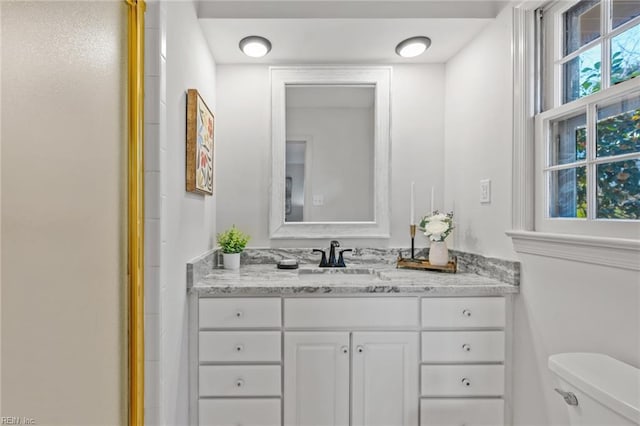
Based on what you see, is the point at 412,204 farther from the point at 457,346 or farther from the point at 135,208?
the point at 135,208

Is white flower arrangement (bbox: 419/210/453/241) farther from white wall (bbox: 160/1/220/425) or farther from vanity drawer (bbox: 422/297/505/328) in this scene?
white wall (bbox: 160/1/220/425)

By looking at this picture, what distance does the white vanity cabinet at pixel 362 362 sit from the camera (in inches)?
60.4

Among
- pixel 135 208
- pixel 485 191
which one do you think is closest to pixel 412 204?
pixel 485 191

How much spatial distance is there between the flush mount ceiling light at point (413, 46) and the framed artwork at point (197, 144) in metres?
1.11

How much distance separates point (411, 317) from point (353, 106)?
1.29 meters

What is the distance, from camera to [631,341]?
1.04 meters

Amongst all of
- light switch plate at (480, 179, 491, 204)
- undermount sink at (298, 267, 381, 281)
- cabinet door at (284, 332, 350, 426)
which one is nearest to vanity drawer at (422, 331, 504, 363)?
cabinet door at (284, 332, 350, 426)

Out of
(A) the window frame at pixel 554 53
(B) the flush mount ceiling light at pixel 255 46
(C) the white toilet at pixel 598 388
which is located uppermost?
(B) the flush mount ceiling light at pixel 255 46

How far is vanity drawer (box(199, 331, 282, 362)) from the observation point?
1.52 m

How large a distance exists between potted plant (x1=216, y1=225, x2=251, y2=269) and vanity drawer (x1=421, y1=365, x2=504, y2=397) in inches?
43.4

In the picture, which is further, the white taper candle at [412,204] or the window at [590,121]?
the white taper candle at [412,204]

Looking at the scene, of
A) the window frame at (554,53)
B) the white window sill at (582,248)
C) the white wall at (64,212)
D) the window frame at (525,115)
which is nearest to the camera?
the white wall at (64,212)

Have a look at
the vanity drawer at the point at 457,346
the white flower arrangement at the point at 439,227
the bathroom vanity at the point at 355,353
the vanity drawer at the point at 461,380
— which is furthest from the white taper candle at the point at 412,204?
the vanity drawer at the point at 461,380

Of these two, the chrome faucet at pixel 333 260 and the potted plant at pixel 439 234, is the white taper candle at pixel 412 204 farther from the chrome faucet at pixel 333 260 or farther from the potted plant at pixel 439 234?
the chrome faucet at pixel 333 260
